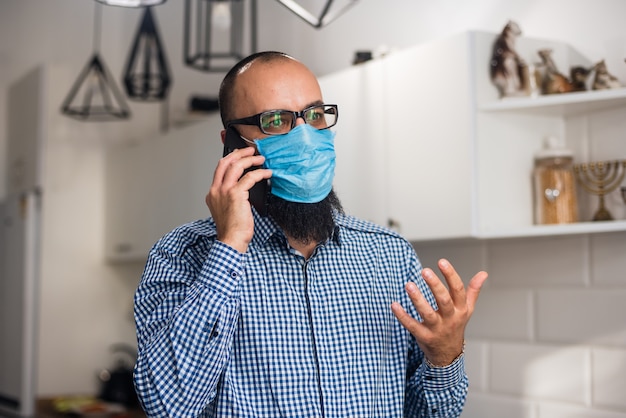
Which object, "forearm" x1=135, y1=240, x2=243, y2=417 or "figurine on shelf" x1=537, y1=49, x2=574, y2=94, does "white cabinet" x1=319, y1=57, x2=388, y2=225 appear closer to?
"figurine on shelf" x1=537, y1=49, x2=574, y2=94

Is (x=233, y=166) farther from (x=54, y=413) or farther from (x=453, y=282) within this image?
(x=54, y=413)

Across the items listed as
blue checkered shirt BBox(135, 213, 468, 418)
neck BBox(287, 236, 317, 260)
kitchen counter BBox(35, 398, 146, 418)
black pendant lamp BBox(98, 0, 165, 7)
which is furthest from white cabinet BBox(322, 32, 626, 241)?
kitchen counter BBox(35, 398, 146, 418)

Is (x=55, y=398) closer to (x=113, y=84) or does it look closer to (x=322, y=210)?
(x=113, y=84)

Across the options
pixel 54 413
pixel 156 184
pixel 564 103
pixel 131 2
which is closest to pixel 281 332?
pixel 131 2

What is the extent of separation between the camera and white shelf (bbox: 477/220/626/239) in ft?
5.41

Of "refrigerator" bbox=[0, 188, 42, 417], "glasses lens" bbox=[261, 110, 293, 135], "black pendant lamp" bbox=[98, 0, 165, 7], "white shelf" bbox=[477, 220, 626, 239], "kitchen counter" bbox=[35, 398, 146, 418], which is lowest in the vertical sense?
"kitchen counter" bbox=[35, 398, 146, 418]

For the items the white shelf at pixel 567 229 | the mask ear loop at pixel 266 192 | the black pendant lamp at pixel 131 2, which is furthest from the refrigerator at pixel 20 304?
the mask ear loop at pixel 266 192

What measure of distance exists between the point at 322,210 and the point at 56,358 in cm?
256

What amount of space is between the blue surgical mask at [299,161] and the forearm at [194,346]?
170 millimetres

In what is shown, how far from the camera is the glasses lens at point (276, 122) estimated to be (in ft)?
4.35

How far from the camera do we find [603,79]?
1752 mm

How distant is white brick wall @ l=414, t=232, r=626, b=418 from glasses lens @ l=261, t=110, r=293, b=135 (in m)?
0.89

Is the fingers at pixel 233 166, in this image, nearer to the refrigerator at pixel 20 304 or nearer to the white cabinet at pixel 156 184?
the white cabinet at pixel 156 184

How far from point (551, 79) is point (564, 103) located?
8 centimetres
